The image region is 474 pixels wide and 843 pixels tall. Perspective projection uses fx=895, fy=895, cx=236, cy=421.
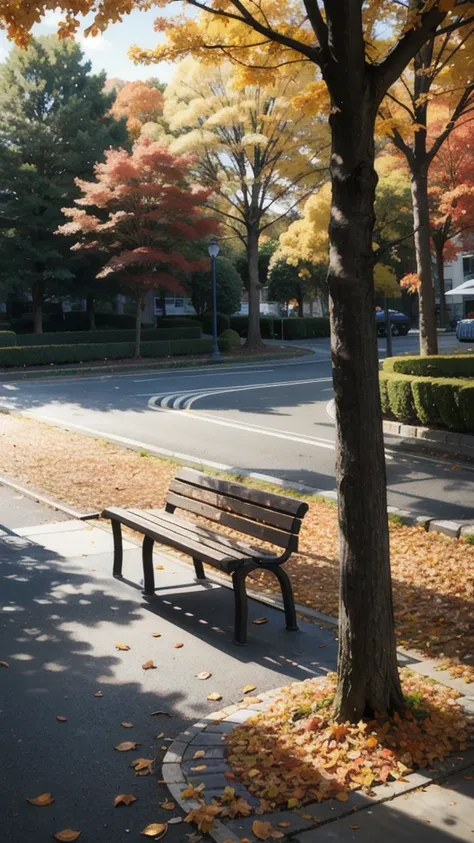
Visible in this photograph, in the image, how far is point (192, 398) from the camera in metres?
21.6

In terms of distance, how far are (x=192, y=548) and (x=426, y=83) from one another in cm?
1422

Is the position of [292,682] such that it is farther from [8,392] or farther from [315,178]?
[315,178]

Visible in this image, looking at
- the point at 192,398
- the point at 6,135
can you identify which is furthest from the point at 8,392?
the point at 6,135

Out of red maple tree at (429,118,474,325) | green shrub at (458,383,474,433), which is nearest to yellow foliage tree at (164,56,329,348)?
red maple tree at (429,118,474,325)

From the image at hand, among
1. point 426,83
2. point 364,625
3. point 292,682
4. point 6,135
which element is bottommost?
point 292,682

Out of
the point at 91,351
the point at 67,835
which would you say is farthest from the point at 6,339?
the point at 67,835

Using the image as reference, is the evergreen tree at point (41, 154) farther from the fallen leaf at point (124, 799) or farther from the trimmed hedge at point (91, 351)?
the fallen leaf at point (124, 799)

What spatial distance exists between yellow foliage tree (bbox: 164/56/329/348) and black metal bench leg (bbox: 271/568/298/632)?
29.2 meters

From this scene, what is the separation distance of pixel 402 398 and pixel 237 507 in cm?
847

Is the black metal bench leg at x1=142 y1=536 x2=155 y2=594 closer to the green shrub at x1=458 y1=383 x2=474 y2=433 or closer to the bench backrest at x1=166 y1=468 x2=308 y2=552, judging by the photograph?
the bench backrest at x1=166 y1=468 x2=308 y2=552

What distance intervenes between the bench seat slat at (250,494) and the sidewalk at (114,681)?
2.78ft

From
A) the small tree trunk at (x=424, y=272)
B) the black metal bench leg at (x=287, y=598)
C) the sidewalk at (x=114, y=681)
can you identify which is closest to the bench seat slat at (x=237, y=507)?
the black metal bench leg at (x=287, y=598)

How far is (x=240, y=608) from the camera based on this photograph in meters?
6.06

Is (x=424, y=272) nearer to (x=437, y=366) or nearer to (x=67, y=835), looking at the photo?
(x=437, y=366)
